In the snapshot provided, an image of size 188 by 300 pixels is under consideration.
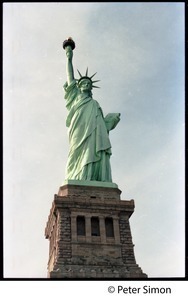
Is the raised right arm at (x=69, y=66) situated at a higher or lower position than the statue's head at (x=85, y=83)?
higher

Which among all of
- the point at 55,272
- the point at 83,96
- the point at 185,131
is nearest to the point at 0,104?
the point at 185,131

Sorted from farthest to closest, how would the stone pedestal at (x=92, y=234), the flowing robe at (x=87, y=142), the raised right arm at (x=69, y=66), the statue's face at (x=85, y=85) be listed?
the raised right arm at (x=69, y=66)
the statue's face at (x=85, y=85)
the flowing robe at (x=87, y=142)
the stone pedestal at (x=92, y=234)

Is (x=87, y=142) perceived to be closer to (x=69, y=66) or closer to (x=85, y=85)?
(x=85, y=85)

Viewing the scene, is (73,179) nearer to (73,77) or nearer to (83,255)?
(83,255)

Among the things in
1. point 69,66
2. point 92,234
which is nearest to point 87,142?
point 92,234

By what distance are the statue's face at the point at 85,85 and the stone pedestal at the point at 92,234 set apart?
349 inches

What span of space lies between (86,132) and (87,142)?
0.79 m

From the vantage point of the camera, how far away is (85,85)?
3619 cm

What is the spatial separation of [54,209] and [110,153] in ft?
21.5

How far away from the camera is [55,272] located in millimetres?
25844

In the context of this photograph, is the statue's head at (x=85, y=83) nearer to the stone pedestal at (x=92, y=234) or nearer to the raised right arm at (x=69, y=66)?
the raised right arm at (x=69, y=66)

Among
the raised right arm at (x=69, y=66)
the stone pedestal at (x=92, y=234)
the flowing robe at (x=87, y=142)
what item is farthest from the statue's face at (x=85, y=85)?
the stone pedestal at (x=92, y=234)

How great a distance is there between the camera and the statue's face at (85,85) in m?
36.1

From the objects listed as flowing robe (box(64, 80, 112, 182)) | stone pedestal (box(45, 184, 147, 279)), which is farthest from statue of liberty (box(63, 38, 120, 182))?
stone pedestal (box(45, 184, 147, 279))
